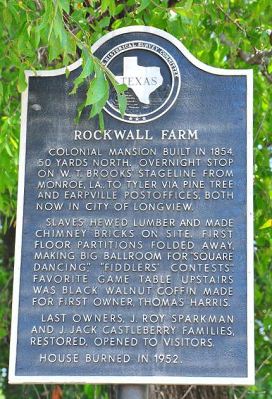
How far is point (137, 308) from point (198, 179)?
2.88ft

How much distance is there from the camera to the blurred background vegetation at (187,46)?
6496 millimetres

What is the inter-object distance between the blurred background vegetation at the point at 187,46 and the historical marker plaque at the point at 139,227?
1.39ft

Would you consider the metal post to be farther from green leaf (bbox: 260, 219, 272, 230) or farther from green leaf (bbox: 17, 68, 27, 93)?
green leaf (bbox: 260, 219, 272, 230)

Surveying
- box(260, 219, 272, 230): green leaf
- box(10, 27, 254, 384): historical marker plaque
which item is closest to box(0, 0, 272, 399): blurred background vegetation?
box(260, 219, 272, 230): green leaf

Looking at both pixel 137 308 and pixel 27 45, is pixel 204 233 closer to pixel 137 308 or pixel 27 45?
pixel 137 308

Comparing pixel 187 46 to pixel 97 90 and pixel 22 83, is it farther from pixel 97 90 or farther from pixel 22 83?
pixel 97 90

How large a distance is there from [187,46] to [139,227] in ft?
8.54

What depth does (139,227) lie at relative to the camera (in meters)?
6.12

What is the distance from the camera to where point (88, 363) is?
19.5 ft

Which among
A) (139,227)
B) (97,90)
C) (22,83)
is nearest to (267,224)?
(139,227)

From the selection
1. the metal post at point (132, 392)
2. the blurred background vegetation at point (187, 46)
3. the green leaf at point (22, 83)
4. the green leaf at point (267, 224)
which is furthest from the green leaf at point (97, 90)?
the green leaf at point (267, 224)

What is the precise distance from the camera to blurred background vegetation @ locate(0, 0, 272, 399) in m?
6.50

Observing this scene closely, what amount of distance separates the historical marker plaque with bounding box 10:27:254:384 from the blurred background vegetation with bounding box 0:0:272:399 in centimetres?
42

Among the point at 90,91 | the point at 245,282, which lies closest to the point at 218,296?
the point at 245,282
